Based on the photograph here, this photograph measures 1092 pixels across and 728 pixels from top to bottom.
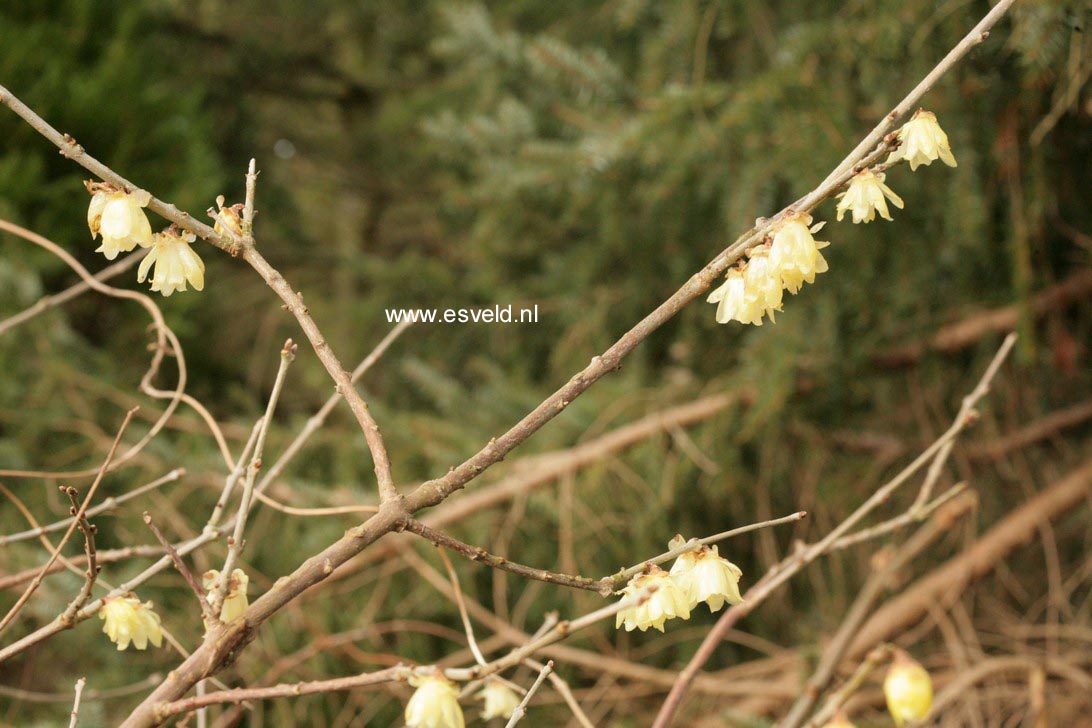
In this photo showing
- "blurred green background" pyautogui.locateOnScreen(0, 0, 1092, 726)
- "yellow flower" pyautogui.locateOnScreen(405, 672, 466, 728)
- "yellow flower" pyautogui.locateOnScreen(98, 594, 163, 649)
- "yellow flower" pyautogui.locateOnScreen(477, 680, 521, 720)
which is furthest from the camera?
"blurred green background" pyautogui.locateOnScreen(0, 0, 1092, 726)

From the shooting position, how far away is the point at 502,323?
2217 mm

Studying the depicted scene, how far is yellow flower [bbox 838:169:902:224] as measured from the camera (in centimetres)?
57

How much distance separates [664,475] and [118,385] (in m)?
1.00

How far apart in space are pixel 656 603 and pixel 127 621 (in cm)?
33

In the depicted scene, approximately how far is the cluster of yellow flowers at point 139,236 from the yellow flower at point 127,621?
0.20 m

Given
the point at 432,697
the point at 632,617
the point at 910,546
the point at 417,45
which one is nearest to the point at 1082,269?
the point at 910,546

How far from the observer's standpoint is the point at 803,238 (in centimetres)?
56

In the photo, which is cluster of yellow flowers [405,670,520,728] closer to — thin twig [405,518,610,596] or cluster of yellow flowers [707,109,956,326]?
thin twig [405,518,610,596]

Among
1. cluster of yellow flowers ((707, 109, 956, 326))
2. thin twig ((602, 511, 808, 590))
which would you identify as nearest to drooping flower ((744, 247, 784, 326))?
cluster of yellow flowers ((707, 109, 956, 326))

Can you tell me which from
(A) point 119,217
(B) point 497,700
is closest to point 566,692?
(B) point 497,700

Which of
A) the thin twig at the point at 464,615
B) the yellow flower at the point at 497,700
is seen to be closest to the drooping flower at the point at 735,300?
the thin twig at the point at 464,615

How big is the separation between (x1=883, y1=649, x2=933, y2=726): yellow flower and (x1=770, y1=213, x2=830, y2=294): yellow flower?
24 centimetres

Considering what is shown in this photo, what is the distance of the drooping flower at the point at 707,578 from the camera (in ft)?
1.90

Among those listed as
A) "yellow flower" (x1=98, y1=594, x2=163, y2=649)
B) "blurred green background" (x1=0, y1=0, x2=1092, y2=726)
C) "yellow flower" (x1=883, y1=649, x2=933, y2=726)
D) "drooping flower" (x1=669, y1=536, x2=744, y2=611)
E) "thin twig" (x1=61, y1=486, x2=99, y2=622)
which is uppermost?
"blurred green background" (x1=0, y1=0, x2=1092, y2=726)
